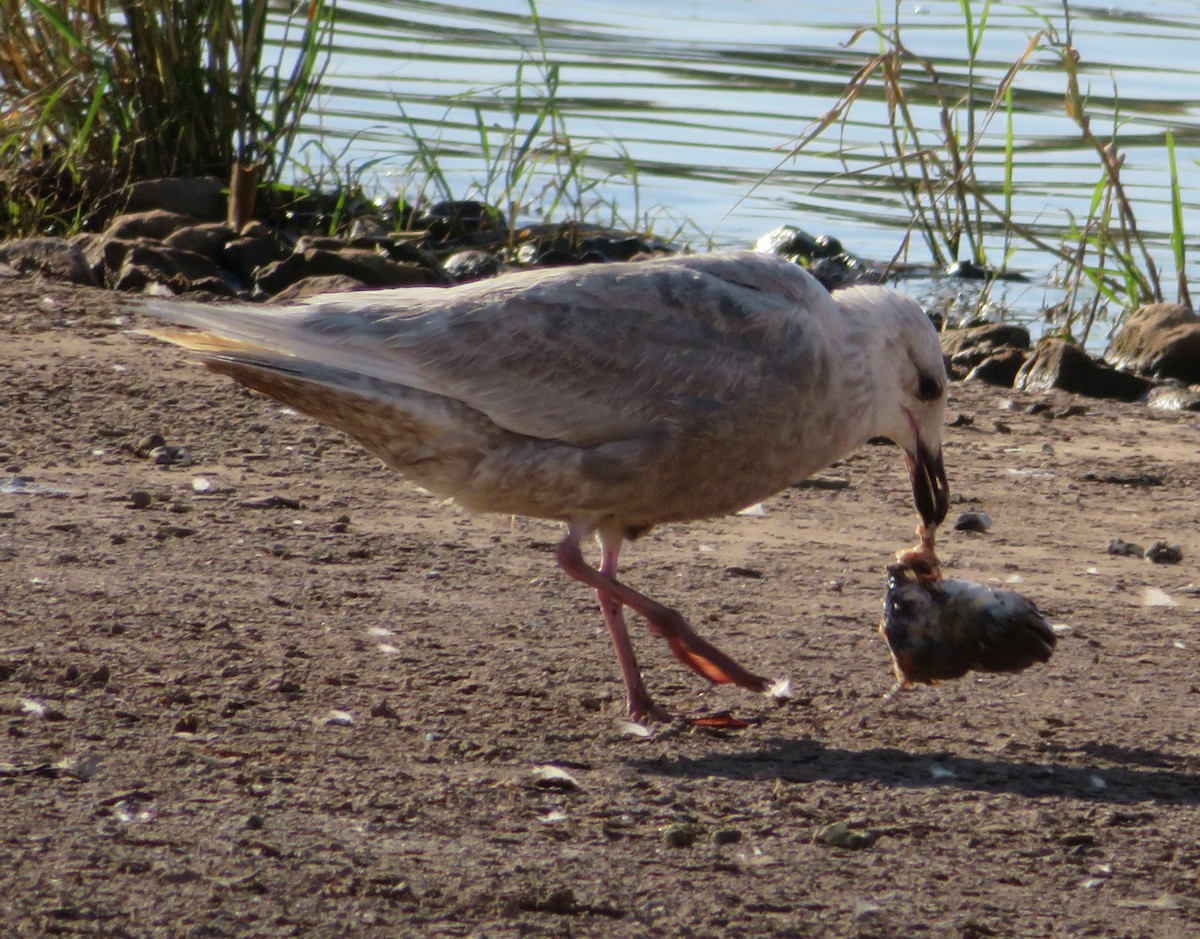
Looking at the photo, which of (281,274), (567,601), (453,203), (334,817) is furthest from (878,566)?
(453,203)

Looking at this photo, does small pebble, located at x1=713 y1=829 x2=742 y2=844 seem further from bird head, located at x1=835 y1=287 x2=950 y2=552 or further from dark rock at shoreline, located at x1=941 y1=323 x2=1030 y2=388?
dark rock at shoreline, located at x1=941 y1=323 x2=1030 y2=388

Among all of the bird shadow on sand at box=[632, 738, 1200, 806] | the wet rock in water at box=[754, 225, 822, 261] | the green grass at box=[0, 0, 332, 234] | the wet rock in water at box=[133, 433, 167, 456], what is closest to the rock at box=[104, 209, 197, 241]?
the green grass at box=[0, 0, 332, 234]

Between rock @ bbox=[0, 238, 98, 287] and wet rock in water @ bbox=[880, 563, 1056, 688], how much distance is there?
17.7ft

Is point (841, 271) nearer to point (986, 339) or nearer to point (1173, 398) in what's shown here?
point (986, 339)

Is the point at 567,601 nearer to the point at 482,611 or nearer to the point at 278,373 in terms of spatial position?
the point at 482,611

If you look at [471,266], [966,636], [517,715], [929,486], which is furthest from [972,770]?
[471,266]

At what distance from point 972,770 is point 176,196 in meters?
6.62

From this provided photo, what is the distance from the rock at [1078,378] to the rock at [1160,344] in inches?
16.6

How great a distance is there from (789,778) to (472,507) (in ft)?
3.84

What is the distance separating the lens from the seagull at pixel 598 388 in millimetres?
4660

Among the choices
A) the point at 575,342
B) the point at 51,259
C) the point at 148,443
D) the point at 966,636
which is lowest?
the point at 148,443

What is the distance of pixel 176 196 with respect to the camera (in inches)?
385

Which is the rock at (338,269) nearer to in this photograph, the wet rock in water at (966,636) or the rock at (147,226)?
the rock at (147,226)

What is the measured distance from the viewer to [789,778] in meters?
4.14
